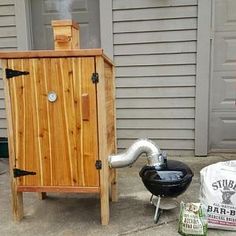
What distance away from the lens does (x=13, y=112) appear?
207 cm

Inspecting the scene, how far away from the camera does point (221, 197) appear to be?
1978 millimetres

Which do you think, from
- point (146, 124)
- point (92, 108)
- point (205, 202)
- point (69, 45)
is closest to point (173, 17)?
point (146, 124)

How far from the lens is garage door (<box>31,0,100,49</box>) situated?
12.1ft

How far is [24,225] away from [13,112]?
2.69 feet

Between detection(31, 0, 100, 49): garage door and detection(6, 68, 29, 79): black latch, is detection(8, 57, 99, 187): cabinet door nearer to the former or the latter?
detection(6, 68, 29, 79): black latch

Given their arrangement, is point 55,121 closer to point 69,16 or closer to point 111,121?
point 111,121

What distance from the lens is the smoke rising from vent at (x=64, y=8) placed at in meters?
3.68

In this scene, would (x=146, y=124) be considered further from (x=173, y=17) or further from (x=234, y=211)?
(x=234, y=211)

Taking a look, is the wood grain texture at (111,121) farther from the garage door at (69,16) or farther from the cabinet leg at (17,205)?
the garage door at (69,16)

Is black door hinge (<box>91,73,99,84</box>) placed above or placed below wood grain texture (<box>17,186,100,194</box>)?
above

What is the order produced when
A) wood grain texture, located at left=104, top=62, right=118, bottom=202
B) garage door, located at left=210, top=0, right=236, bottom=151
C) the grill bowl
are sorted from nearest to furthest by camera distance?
1. the grill bowl
2. wood grain texture, located at left=104, top=62, right=118, bottom=202
3. garage door, located at left=210, top=0, right=236, bottom=151

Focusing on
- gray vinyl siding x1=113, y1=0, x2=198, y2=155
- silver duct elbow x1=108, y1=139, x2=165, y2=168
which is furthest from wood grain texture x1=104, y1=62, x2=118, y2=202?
gray vinyl siding x1=113, y1=0, x2=198, y2=155

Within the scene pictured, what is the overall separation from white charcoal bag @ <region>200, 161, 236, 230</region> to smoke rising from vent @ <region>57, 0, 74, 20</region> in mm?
2662

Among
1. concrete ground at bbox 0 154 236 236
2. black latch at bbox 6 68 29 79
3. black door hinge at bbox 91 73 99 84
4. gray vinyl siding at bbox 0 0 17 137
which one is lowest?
concrete ground at bbox 0 154 236 236
